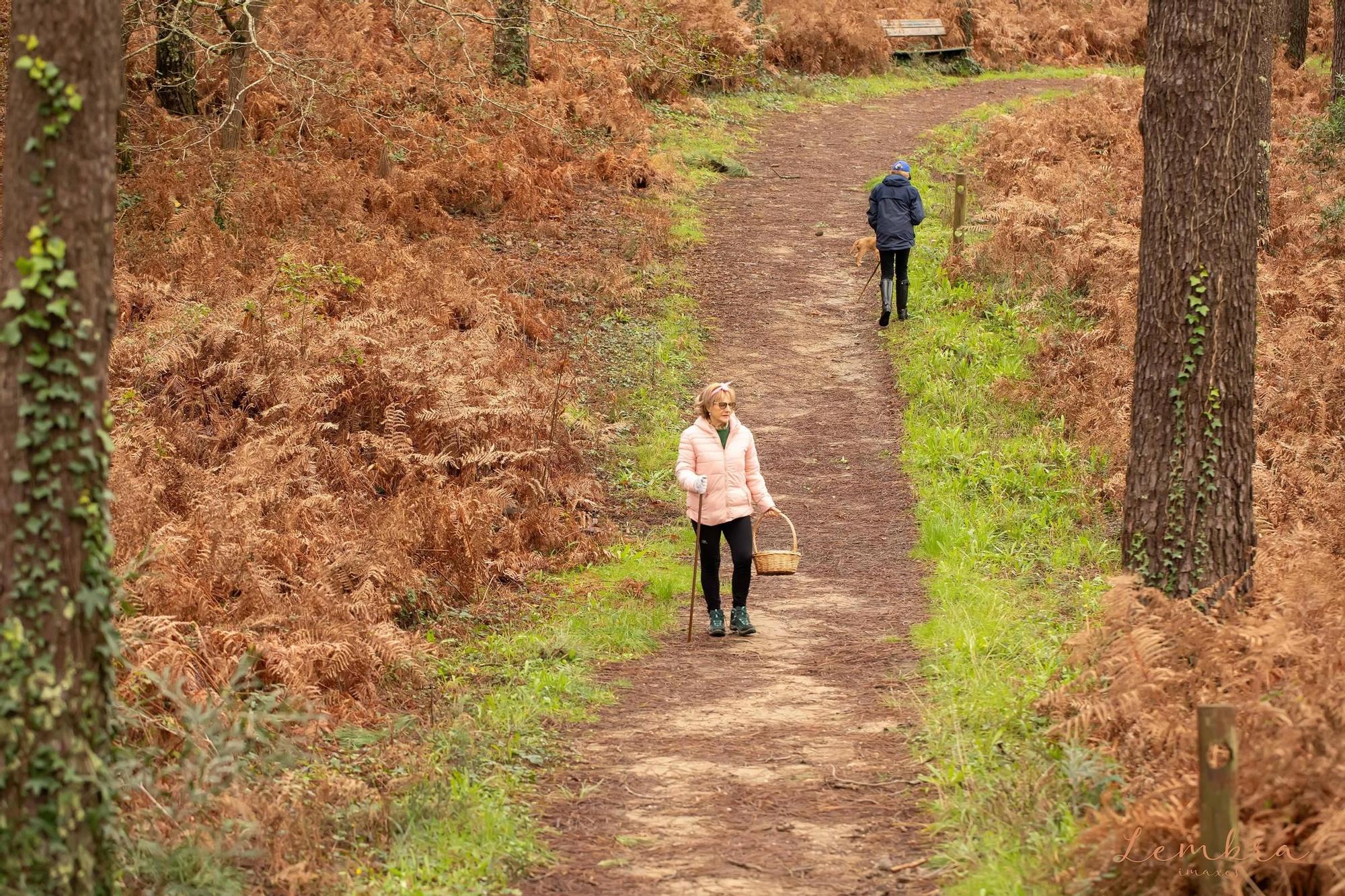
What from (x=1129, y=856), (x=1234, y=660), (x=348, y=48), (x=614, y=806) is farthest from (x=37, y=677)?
(x=348, y=48)

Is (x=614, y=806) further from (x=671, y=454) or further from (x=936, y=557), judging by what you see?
(x=671, y=454)

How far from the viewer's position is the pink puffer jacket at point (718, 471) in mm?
9039

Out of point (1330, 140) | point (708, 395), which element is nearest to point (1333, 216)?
point (1330, 140)

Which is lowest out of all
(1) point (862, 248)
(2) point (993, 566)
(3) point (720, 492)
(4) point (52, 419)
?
(2) point (993, 566)

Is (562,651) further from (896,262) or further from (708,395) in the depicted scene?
(896,262)

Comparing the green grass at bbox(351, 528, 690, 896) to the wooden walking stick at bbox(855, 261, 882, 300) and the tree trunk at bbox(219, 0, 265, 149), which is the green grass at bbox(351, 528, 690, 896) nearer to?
the tree trunk at bbox(219, 0, 265, 149)

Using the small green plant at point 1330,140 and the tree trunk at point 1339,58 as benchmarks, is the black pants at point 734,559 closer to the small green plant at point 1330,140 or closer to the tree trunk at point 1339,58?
the small green plant at point 1330,140

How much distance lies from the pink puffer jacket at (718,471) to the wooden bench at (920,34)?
24177 mm

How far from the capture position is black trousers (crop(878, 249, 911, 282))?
16172 millimetres

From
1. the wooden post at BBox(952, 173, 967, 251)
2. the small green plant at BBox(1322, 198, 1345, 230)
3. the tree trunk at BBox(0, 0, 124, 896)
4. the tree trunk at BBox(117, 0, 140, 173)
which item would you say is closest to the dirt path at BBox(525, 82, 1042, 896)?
the wooden post at BBox(952, 173, 967, 251)

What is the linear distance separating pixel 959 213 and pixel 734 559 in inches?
417

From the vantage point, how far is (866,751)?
696 centimetres

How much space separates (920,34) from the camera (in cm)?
3130

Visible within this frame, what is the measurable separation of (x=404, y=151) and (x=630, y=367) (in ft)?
15.3
